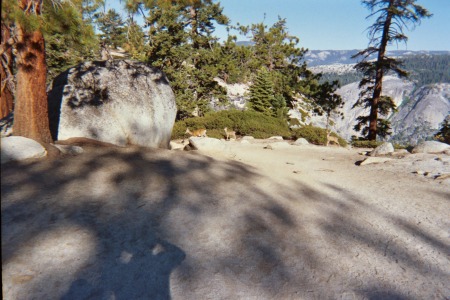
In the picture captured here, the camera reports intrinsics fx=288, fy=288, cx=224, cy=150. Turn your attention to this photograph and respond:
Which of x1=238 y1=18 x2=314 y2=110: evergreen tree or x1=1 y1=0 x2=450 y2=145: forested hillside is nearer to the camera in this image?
x1=1 y1=0 x2=450 y2=145: forested hillside

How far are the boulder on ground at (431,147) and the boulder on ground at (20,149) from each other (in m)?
11.9

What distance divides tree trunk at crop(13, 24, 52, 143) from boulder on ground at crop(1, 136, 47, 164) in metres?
0.92

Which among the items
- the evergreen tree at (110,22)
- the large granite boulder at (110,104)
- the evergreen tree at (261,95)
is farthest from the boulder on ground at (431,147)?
the evergreen tree at (261,95)

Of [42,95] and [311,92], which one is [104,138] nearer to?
[42,95]

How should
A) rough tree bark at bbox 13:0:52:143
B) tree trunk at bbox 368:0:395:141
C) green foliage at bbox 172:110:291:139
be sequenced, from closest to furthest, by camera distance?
rough tree bark at bbox 13:0:52:143 → tree trunk at bbox 368:0:395:141 → green foliage at bbox 172:110:291:139

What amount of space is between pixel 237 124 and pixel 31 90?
15.3 m

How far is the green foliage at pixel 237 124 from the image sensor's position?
18.8m

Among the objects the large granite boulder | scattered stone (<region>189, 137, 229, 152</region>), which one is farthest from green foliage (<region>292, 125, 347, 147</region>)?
the large granite boulder

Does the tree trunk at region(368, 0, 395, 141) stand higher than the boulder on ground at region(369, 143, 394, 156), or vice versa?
the tree trunk at region(368, 0, 395, 141)

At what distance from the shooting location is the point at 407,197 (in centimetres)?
617

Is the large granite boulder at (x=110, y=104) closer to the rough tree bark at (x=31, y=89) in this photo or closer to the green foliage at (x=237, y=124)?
the rough tree bark at (x=31, y=89)

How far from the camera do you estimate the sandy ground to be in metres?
2.95

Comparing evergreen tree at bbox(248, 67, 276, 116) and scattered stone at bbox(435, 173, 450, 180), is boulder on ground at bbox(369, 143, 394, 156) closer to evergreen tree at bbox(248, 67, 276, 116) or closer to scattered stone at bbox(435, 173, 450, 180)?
scattered stone at bbox(435, 173, 450, 180)

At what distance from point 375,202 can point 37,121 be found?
7.13m
